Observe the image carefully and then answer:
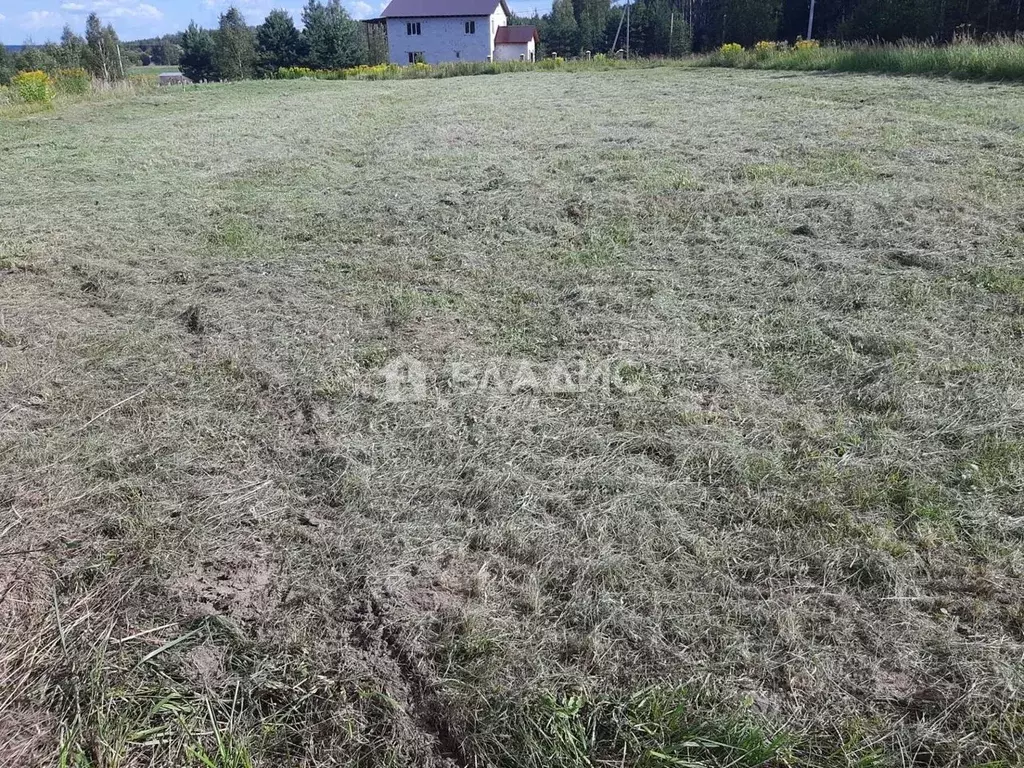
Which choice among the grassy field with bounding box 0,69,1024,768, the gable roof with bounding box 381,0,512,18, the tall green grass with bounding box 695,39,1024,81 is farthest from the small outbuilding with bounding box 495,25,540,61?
the grassy field with bounding box 0,69,1024,768

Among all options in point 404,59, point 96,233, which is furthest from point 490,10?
point 96,233

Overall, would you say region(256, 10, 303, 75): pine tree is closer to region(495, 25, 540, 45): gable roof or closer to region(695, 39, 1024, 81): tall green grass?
region(495, 25, 540, 45): gable roof

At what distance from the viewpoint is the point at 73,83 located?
1357cm

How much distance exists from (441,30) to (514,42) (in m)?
4.00

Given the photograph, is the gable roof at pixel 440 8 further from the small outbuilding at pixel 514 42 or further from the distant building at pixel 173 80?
the distant building at pixel 173 80

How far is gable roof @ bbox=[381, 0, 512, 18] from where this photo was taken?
31641 mm

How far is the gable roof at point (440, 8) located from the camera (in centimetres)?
3164

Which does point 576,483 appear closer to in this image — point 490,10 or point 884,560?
point 884,560

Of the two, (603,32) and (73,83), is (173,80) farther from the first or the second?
(603,32)

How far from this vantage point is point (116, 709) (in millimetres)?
1365

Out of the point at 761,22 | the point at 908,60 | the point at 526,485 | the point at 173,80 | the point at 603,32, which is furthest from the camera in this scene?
the point at 603,32

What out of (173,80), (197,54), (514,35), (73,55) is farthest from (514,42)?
(73,55)

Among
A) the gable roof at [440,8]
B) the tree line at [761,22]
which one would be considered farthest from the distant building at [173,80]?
the tree line at [761,22]

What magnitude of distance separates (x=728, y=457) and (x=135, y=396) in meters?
2.25
